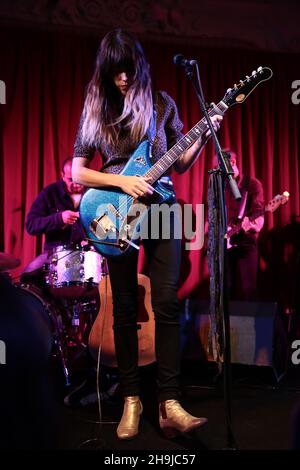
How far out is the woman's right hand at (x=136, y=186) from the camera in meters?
2.09

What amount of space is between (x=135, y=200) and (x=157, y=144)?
0.30 metres

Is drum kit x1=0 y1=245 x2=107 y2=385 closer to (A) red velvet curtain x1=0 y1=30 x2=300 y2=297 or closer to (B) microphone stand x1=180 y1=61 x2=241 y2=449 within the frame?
(A) red velvet curtain x1=0 y1=30 x2=300 y2=297

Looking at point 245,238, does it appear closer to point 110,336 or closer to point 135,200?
point 110,336

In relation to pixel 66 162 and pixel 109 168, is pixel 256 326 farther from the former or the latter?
pixel 66 162

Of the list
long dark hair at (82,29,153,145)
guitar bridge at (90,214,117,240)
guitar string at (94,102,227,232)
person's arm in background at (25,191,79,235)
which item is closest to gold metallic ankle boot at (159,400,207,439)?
guitar bridge at (90,214,117,240)

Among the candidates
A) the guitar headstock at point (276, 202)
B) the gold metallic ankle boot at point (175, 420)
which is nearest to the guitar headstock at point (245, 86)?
the gold metallic ankle boot at point (175, 420)

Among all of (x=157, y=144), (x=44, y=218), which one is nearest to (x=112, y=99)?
(x=157, y=144)

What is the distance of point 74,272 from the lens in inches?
130

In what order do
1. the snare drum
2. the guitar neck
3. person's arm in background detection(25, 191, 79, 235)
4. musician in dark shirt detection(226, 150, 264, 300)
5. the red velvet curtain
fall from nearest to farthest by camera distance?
the guitar neck, the snare drum, person's arm in background detection(25, 191, 79, 235), musician in dark shirt detection(226, 150, 264, 300), the red velvet curtain

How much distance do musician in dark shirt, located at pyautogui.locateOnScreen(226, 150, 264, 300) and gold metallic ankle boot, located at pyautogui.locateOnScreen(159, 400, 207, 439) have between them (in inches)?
102

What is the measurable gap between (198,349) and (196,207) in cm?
197

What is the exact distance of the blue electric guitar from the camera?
2128mm

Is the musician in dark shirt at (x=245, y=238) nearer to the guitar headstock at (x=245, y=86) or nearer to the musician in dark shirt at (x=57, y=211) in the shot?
the musician in dark shirt at (x=57, y=211)

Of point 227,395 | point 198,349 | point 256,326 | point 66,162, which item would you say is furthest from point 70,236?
point 227,395
